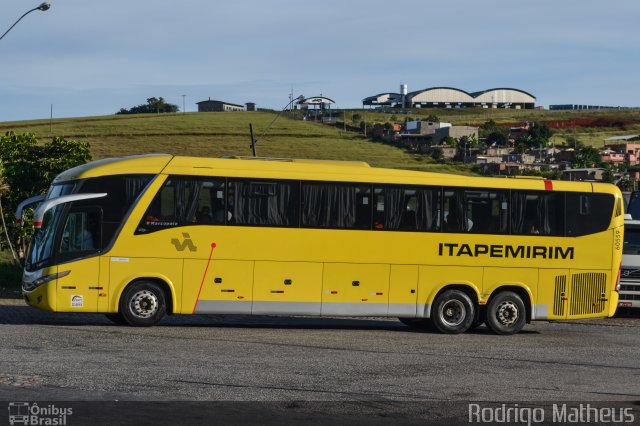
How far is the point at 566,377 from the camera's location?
51.8 ft

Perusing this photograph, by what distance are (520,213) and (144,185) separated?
26.1ft

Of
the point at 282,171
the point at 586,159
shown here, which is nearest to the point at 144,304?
the point at 282,171

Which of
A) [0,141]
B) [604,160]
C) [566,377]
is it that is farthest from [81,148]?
[604,160]

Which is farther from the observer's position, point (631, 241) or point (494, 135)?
point (494, 135)

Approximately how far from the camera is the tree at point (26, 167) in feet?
139

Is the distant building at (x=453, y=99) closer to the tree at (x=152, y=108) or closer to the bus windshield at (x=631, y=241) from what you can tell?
the tree at (x=152, y=108)

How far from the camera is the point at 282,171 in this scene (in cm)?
2230

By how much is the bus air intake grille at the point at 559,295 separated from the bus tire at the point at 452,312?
1856 mm

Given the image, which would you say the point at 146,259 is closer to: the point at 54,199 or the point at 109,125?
the point at 54,199

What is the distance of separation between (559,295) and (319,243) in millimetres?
5386

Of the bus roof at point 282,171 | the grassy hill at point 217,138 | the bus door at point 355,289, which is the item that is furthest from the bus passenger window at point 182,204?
the grassy hill at point 217,138

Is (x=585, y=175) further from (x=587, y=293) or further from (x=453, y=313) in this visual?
(x=453, y=313)

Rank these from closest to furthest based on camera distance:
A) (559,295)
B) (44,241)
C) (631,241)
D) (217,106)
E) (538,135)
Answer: (44,241)
(559,295)
(631,241)
(538,135)
(217,106)

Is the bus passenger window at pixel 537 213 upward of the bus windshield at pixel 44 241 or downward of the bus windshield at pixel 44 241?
upward
